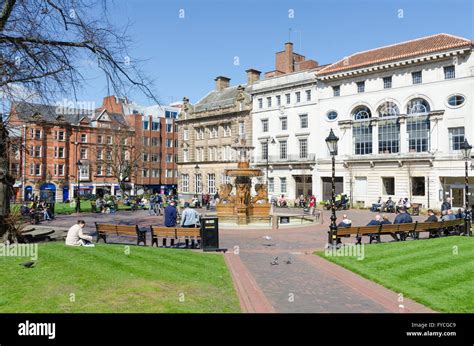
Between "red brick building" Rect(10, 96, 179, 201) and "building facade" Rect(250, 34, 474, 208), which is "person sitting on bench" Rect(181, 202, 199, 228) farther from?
"red brick building" Rect(10, 96, 179, 201)

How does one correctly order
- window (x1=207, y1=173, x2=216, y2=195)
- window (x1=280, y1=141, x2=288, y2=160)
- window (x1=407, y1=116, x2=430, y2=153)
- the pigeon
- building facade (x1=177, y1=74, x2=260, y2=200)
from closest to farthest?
the pigeon, window (x1=407, y1=116, x2=430, y2=153), window (x1=280, y1=141, x2=288, y2=160), building facade (x1=177, y1=74, x2=260, y2=200), window (x1=207, y1=173, x2=216, y2=195)

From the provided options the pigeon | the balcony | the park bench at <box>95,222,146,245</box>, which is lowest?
the pigeon

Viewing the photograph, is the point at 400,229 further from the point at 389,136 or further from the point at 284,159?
the point at 284,159

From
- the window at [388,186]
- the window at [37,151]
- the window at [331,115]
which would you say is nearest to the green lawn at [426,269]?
the window at [388,186]

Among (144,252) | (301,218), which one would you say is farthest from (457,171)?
(144,252)

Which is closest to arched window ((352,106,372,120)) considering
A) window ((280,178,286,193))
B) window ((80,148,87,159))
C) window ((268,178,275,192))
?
window ((280,178,286,193))

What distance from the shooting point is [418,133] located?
1639 inches

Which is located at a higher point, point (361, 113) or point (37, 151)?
point (361, 113)

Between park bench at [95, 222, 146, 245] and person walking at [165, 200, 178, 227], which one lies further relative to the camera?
person walking at [165, 200, 178, 227]

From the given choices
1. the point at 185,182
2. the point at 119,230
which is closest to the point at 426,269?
the point at 119,230

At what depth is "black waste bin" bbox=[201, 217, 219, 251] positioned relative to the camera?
16.0 m

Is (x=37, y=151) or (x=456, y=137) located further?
(x=37, y=151)

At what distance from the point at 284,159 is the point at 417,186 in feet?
55.0

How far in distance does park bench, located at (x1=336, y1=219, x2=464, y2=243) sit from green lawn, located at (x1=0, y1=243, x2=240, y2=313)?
6470 mm
